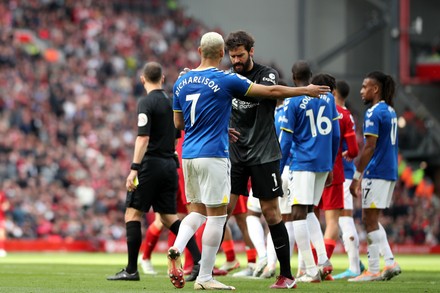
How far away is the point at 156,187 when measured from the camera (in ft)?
45.5

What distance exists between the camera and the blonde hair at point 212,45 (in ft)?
36.9

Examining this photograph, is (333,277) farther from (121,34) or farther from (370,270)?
(121,34)

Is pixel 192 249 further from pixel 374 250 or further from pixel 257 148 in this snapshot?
pixel 257 148

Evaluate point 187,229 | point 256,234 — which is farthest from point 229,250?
point 187,229

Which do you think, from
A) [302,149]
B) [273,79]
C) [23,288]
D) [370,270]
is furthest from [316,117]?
Result: [23,288]

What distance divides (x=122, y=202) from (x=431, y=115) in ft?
45.5

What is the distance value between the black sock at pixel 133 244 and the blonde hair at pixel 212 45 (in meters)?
3.05

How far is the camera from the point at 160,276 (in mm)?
14602

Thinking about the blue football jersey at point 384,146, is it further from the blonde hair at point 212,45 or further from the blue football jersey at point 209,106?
the blonde hair at point 212,45

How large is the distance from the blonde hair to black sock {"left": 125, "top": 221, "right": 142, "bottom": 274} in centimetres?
305

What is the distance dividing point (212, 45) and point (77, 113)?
22073mm

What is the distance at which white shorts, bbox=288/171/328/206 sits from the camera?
1318 cm

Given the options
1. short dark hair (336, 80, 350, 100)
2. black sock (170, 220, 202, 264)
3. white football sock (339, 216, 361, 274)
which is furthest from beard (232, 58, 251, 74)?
white football sock (339, 216, 361, 274)

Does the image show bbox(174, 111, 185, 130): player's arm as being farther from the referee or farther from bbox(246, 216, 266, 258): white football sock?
bbox(246, 216, 266, 258): white football sock
